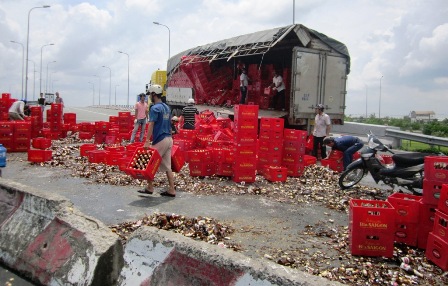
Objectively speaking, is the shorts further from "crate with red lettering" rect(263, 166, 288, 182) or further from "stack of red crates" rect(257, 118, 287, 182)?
"stack of red crates" rect(257, 118, 287, 182)

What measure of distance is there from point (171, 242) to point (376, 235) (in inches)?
116

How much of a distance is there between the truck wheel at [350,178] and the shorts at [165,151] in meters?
4.01

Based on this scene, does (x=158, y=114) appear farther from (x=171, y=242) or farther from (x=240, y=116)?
(x=171, y=242)

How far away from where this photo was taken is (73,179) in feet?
31.8

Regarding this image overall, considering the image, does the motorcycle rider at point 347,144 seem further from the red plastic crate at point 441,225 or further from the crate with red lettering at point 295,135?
the red plastic crate at point 441,225

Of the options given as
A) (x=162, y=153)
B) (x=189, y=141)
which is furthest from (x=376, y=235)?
(x=189, y=141)

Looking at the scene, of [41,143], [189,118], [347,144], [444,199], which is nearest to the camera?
[444,199]

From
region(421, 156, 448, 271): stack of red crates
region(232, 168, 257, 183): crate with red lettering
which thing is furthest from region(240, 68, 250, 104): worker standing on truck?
region(421, 156, 448, 271): stack of red crates

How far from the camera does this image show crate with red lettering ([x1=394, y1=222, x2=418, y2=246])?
5520 millimetres

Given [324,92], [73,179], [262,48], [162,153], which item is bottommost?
[73,179]

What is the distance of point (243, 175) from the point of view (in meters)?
9.73

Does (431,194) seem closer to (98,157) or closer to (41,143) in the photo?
(98,157)

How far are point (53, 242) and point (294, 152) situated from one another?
7.48 m

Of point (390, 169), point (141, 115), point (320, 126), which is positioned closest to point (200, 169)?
point (390, 169)
